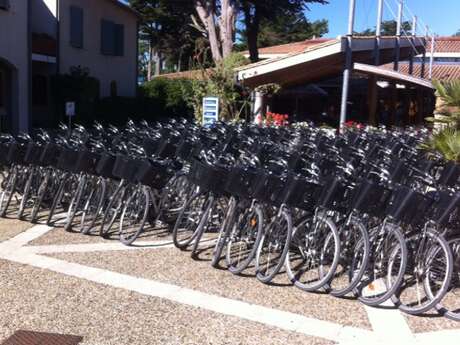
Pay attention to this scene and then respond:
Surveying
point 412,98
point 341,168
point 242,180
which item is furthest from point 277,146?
point 412,98

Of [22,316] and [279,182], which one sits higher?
[279,182]

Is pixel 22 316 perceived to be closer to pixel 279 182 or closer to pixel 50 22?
pixel 279 182

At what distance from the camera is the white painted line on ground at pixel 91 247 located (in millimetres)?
5762

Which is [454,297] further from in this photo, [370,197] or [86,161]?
[86,161]

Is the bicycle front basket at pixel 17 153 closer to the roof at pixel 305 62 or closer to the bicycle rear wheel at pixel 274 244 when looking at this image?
the bicycle rear wheel at pixel 274 244

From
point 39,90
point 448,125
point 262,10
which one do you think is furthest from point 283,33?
point 448,125

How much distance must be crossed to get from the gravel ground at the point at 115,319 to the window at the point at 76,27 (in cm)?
1700

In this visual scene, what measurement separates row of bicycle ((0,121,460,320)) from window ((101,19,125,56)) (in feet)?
51.2

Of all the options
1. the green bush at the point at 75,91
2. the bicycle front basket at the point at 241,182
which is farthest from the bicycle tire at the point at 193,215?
the green bush at the point at 75,91

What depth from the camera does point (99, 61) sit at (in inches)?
883

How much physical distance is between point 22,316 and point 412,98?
2269 cm

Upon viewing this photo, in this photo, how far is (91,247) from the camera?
589 centimetres

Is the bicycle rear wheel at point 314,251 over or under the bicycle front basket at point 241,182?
under

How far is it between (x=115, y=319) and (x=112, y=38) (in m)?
20.3
